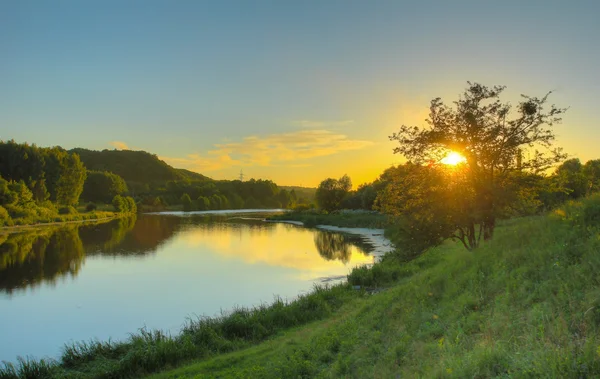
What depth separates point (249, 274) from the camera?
28.8 meters

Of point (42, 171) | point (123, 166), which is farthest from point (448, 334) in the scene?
point (123, 166)

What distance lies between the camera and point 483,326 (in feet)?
22.0

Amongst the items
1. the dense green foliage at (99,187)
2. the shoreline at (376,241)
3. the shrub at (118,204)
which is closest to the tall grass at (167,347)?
the shoreline at (376,241)

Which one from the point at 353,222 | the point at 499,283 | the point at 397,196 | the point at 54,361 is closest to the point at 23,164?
the point at 353,222

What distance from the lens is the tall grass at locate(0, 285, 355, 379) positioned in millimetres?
10852

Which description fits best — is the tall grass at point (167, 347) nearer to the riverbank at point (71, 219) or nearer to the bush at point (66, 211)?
the riverbank at point (71, 219)

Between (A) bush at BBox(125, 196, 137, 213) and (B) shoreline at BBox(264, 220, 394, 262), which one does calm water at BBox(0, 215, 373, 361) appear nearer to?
(B) shoreline at BBox(264, 220, 394, 262)

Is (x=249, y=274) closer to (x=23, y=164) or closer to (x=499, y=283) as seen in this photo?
(x=499, y=283)

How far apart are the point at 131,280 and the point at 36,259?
42.3ft

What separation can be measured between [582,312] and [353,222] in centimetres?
6368

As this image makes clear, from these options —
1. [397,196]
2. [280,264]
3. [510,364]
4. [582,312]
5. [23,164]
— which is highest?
[23,164]

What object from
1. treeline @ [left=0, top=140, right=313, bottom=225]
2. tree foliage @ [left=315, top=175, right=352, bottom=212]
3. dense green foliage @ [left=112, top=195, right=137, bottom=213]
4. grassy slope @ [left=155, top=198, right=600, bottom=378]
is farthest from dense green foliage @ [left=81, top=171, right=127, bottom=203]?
grassy slope @ [left=155, top=198, right=600, bottom=378]

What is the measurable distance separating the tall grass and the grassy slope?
3.83ft

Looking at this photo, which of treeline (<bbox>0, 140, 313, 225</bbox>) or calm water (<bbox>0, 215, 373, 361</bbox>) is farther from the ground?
treeline (<bbox>0, 140, 313, 225</bbox>)
